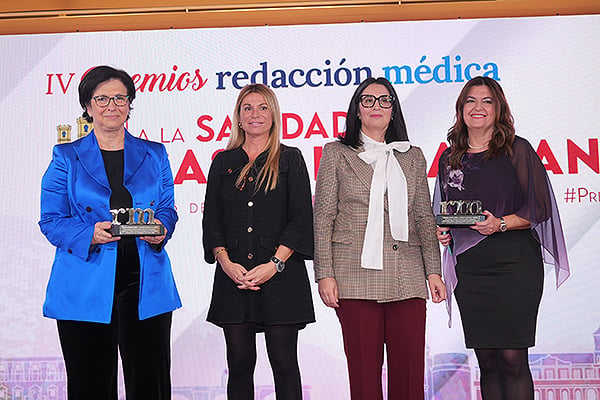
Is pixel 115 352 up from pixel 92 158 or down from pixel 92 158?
down

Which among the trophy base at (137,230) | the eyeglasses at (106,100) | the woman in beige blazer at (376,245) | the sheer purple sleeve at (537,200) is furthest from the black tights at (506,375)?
the eyeglasses at (106,100)

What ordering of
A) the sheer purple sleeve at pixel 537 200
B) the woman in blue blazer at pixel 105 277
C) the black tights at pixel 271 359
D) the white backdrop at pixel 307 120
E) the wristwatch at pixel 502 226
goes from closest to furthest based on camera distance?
1. the black tights at pixel 271 359
2. the woman in blue blazer at pixel 105 277
3. the wristwatch at pixel 502 226
4. the sheer purple sleeve at pixel 537 200
5. the white backdrop at pixel 307 120

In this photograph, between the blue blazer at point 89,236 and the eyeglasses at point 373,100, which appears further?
the eyeglasses at point 373,100

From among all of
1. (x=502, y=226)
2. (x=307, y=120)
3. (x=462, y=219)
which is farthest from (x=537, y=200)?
(x=307, y=120)

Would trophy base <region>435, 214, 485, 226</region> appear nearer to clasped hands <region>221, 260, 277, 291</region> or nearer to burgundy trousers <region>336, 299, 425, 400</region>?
burgundy trousers <region>336, 299, 425, 400</region>

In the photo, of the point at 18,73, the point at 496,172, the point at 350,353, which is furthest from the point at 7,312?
the point at 496,172

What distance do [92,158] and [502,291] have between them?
2.05 metres

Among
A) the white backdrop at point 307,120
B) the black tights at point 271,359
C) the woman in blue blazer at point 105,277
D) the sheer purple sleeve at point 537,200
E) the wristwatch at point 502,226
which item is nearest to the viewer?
the black tights at point 271,359

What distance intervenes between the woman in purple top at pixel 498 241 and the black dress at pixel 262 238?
717 mm

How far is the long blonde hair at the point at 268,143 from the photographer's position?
315 cm

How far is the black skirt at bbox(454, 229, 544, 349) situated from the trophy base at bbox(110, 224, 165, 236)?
58.5 inches

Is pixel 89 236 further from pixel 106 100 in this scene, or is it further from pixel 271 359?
pixel 271 359

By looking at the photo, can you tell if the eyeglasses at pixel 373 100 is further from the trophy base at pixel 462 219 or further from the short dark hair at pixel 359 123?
the trophy base at pixel 462 219

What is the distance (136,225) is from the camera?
3016 mm
